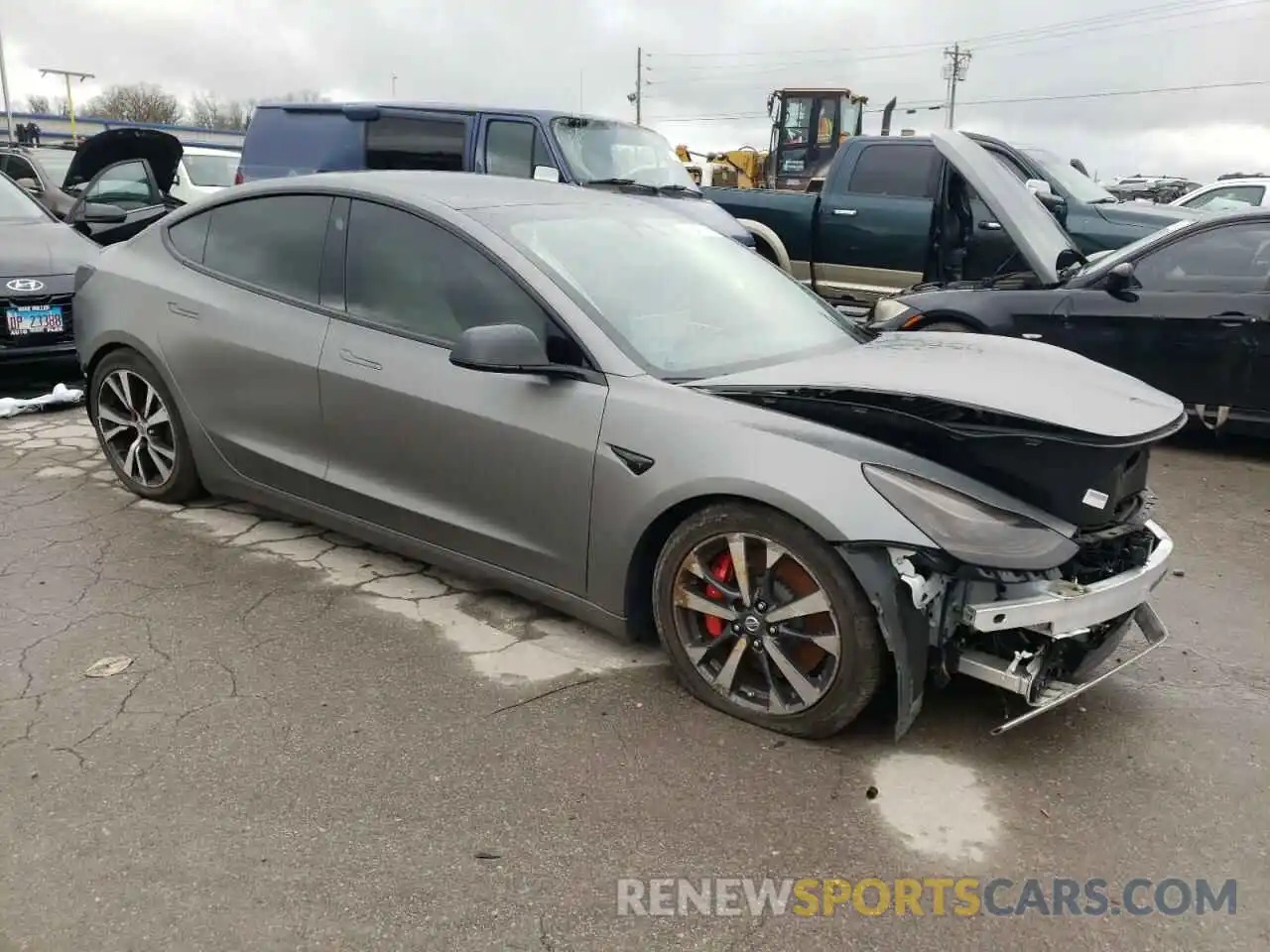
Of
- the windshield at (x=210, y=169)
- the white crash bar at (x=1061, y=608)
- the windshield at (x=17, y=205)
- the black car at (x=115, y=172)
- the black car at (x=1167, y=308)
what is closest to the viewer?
the white crash bar at (x=1061, y=608)

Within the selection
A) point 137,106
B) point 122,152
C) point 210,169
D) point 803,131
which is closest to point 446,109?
point 122,152

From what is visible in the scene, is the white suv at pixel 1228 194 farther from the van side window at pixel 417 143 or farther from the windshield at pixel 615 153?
the van side window at pixel 417 143

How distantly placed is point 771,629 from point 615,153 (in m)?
6.72

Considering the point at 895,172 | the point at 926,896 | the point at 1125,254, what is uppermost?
the point at 895,172

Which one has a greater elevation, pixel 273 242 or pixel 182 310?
pixel 273 242

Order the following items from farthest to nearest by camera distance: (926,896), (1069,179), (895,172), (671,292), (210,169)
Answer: (210,169) < (895,172) < (1069,179) < (671,292) < (926,896)

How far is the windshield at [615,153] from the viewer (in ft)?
27.5

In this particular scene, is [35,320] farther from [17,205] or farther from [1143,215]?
[1143,215]

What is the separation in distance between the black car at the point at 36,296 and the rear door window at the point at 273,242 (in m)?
2.44

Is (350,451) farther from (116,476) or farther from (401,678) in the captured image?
(116,476)

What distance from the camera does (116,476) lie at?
5.13 metres

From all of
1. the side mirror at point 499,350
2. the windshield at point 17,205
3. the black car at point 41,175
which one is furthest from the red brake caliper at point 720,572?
the black car at point 41,175

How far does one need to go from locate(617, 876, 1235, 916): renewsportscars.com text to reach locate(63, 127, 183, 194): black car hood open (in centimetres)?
999

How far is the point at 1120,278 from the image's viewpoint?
6102 millimetres
